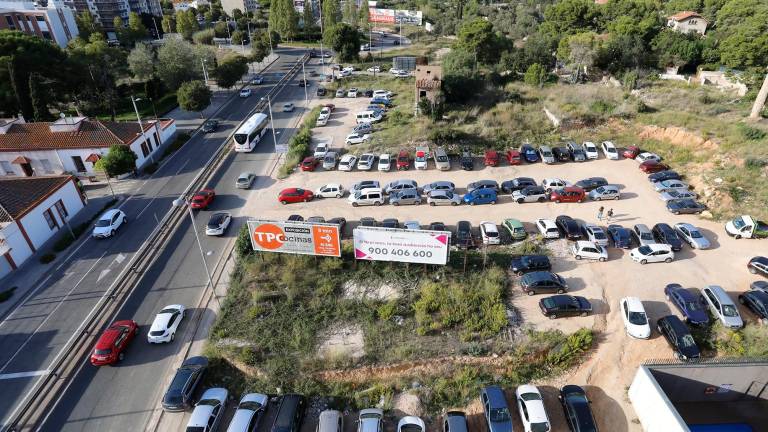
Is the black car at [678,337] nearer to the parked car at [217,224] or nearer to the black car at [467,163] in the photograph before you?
the black car at [467,163]

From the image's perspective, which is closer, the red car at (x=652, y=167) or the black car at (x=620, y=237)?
the black car at (x=620, y=237)

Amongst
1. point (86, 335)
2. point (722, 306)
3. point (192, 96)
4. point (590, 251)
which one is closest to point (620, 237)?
point (590, 251)

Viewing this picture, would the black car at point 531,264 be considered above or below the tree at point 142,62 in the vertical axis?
below

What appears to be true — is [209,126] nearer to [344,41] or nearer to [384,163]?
[384,163]

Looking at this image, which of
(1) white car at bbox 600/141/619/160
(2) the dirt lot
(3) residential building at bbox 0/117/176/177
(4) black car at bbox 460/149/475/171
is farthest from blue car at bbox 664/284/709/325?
(3) residential building at bbox 0/117/176/177

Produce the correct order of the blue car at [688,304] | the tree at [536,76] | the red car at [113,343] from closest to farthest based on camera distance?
the red car at [113,343], the blue car at [688,304], the tree at [536,76]

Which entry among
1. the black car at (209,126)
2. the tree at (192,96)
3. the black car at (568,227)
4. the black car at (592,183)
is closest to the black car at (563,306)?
the black car at (568,227)

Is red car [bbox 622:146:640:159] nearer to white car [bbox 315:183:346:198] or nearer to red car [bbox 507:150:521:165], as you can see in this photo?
red car [bbox 507:150:521:165]

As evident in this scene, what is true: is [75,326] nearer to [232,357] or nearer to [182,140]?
[232,357]
